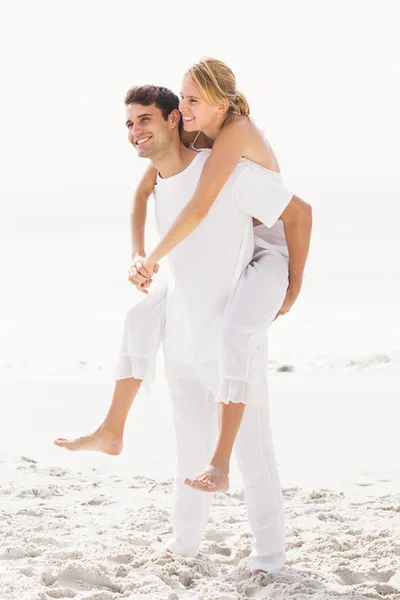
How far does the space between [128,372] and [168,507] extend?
4.35 feet

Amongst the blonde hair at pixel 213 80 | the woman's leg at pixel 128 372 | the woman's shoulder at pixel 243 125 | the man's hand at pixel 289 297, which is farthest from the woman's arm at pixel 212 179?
the man's hand at pixel 289 297

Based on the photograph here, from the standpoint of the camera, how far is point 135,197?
3502mm

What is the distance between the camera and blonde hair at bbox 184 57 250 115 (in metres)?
3.01

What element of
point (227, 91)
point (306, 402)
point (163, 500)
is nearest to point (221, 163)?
point (227, 91)

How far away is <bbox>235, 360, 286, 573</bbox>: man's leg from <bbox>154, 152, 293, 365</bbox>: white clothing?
0.32 m

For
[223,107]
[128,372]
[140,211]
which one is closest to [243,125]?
[223,107]

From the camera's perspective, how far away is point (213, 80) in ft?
9.88

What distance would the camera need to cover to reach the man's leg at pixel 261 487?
3268 mm

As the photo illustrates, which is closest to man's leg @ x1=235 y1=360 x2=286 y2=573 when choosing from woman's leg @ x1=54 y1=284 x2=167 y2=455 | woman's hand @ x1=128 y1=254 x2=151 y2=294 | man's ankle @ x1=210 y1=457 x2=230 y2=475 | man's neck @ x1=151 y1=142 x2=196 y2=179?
man's ankle @ x1=210 y1=457 x2=230 y2=475

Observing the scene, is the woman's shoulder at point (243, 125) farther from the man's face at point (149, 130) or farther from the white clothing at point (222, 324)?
the man's face at point (149, 130)

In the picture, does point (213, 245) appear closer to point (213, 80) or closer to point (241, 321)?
point (241, 321)

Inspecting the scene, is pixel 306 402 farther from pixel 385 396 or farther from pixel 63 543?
pixel 63 543

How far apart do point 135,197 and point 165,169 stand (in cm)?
28

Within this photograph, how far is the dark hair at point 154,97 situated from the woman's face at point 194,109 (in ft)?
0.36
